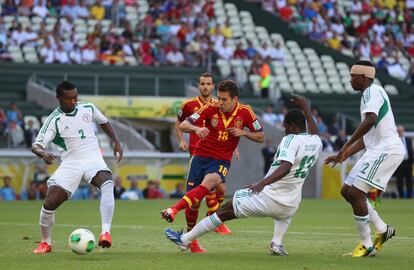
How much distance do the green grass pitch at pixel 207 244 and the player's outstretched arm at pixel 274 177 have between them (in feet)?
2.78

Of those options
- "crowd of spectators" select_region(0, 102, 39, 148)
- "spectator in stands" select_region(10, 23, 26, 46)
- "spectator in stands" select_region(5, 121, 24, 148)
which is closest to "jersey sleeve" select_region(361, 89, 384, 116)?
"crowd of spectators" select_region(0, 102, 39, 148)

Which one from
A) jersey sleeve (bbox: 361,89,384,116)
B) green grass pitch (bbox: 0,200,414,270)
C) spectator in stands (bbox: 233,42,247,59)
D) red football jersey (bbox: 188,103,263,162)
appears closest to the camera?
green grass pitch (bbox: 0,200,414,270)

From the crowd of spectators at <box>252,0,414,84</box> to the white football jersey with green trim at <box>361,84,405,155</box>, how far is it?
104 feet

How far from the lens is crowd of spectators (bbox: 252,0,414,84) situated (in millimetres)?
46562

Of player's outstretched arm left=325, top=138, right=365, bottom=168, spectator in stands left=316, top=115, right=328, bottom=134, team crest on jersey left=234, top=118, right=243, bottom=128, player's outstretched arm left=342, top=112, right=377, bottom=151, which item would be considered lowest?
spectator in stands left=316, top=115, right=328, bottom=134

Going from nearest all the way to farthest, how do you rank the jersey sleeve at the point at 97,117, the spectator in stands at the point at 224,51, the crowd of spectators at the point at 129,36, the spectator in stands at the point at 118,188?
the jersey sleeve at the point at 97,117 < the spectator in stands at the point at 118,188 < the crowd of spectators at the point at 129,36 < the spectator in stands at the point at 224,51

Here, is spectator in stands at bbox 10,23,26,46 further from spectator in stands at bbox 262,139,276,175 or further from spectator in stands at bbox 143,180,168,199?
spectator in stands at bbox 262,139,276,175

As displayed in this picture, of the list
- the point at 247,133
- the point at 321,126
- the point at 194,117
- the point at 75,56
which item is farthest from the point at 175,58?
the point at 247,133

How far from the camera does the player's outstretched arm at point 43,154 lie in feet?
46.9

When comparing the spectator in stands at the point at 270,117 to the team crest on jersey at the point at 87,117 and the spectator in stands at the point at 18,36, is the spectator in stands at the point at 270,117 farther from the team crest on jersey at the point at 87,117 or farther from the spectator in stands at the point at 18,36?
the team crest on jersey at the point at 87,117

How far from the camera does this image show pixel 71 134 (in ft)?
49.1

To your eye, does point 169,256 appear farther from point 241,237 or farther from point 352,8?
Result: point 352,8

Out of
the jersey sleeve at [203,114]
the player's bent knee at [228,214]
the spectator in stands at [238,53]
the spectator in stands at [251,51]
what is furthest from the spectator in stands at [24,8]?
the player's bent knee at [228,214]

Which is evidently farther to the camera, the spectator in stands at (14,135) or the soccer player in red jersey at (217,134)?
the spectator in stands at (14,135)
